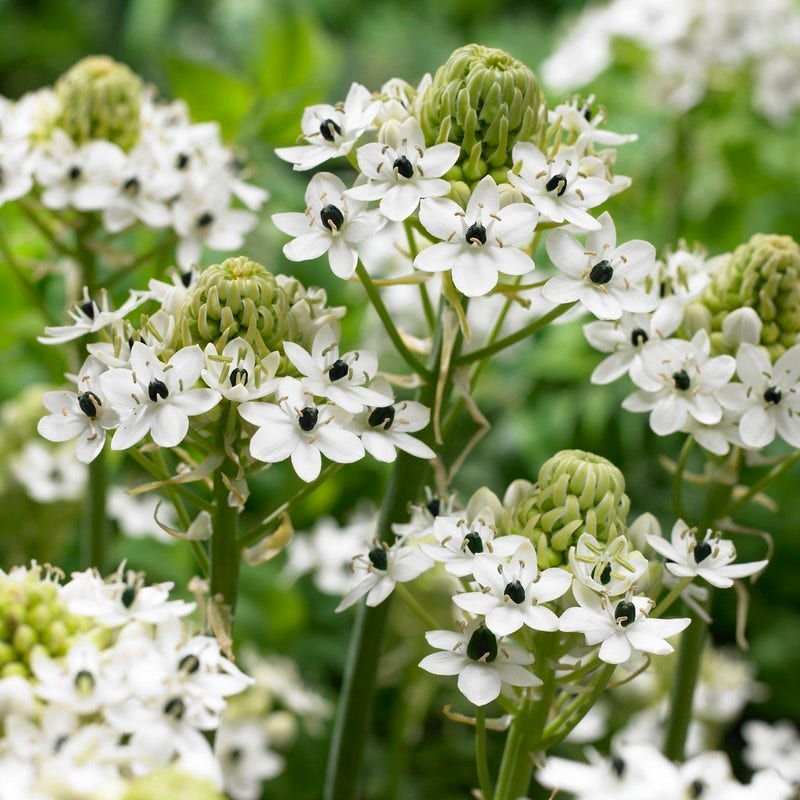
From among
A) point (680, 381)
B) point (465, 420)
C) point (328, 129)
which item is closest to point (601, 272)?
point (680, 381)

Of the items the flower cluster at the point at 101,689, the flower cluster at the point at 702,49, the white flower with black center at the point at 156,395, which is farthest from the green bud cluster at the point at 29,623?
the flower cluster at the point at 702,49

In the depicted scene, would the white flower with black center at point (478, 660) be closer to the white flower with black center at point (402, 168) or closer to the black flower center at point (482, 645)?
the black flower center at point (482, 645)

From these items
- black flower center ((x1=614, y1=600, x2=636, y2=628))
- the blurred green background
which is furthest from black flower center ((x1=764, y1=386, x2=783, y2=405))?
the blurred green background

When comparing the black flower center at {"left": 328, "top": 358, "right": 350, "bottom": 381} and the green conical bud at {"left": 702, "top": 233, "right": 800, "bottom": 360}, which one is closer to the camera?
the black flower center at {"left": 328, "top": 358, "right": 350, "bottom": 381}

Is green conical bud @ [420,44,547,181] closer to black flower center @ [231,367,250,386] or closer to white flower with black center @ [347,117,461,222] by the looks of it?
white flower with black center @ [347,117,461,222]

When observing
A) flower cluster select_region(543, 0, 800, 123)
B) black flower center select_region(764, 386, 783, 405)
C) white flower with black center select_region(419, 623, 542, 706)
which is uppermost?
flower cluster select_region(543, 0, 800, 123)

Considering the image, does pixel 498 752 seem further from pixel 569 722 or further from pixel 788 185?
pixel 788 185

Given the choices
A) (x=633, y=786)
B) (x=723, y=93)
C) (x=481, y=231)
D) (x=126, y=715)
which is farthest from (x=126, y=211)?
(x=723, y=93)
